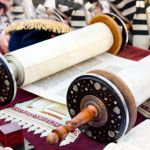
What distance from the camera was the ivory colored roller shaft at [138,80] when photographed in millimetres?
732

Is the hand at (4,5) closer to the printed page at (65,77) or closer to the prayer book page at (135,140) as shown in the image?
the printed page at (65,77)

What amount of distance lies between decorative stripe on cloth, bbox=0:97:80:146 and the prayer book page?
11cm

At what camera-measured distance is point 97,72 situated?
731mm

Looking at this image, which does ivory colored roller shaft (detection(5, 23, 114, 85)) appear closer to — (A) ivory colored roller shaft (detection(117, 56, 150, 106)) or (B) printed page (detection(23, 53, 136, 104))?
(B) printed page (detection(23, 53, 136, 104))

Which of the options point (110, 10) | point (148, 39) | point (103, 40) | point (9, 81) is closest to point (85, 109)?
point (9, 81)

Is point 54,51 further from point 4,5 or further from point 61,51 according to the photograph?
point 4,5

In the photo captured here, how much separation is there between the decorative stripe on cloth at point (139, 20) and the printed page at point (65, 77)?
0.17 metres

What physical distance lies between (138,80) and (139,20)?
0.58m

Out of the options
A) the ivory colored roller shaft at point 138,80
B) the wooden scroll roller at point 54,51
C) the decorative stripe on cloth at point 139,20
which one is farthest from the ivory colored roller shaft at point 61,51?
the ivory colored roller shaft at point 138,80

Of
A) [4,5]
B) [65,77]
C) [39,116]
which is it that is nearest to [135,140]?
[39,116]

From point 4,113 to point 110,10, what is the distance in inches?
27.3

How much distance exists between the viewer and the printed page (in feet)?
3.10

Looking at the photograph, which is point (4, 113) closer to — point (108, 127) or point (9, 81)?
point (9, 81)

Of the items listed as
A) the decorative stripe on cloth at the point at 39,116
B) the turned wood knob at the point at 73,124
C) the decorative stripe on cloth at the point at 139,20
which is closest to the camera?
the turned wood knob at the point at 73,124
